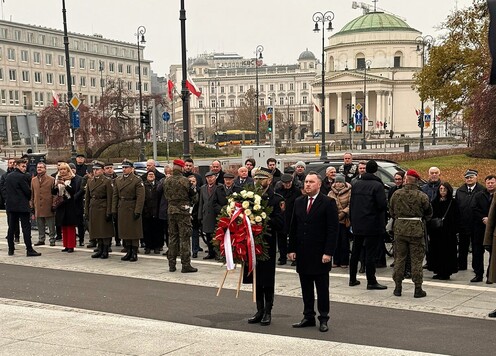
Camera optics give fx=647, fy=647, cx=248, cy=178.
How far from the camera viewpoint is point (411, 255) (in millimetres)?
10078

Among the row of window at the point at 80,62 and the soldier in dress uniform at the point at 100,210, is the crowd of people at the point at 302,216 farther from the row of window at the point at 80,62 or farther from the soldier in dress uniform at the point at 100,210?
the row of window at the point at 80,62

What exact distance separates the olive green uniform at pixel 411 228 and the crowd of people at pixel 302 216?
0.6 inches

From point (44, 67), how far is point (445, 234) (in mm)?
109768

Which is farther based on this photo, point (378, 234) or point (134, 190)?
point (134, 190)

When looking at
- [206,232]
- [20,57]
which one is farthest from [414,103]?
[206,232]

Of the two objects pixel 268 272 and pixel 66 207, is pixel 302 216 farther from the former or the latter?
pixel 66 207

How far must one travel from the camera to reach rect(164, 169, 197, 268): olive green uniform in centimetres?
1200

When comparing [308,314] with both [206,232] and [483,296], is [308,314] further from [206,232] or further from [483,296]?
[206,232]

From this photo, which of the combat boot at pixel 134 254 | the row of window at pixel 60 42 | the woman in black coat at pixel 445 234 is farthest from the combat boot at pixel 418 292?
the row of window at pixel 60 42

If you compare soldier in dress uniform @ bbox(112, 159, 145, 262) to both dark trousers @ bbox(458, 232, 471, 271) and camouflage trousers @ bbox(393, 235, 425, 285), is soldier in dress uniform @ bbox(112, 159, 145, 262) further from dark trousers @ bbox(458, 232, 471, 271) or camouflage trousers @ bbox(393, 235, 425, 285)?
dark trousers @ bbox(458, 232, 471, 271)

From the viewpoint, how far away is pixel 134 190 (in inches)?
532

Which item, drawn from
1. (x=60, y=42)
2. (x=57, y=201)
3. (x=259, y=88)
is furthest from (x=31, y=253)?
(x=259, y=88)

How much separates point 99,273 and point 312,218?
568 cm

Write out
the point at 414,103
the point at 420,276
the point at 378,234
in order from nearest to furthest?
the point at 420,276 → the point at 378,234 → the point at 414,103
